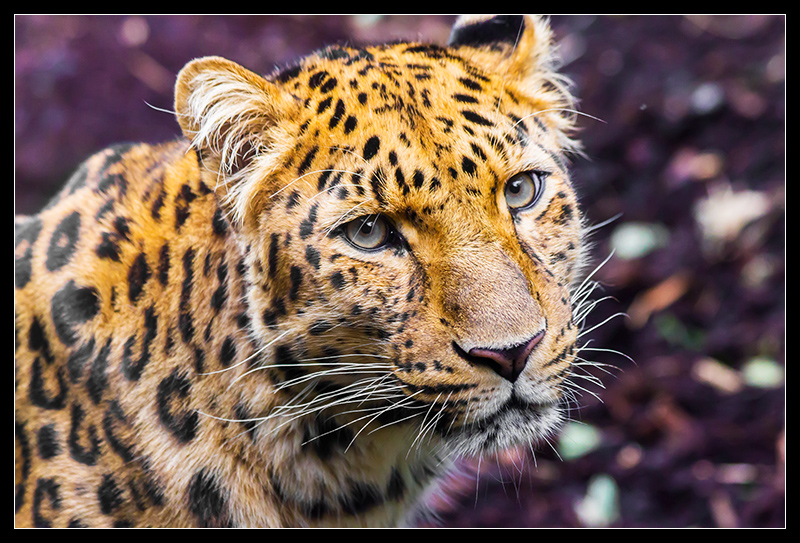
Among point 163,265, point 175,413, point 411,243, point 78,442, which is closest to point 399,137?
point 411,243

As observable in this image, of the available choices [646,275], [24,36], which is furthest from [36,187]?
[646,275]

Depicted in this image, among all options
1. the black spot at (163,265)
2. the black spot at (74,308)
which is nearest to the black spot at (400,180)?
the black spot at (163,265)

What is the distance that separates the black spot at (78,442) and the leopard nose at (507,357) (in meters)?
1.43

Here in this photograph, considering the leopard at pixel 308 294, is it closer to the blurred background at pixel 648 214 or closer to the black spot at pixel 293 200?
the black spot at pixel 293 200

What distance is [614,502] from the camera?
4801mm

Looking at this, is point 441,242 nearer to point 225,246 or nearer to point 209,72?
point 225,246

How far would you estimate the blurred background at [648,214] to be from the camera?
4809 millimetres

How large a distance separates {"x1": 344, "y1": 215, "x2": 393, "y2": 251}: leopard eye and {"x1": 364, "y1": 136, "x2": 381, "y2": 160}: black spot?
0.21 meters

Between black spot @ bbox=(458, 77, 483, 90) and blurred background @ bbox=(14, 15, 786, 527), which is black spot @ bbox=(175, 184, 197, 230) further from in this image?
blurred background @ bbox=(14, 15, 786, 527)

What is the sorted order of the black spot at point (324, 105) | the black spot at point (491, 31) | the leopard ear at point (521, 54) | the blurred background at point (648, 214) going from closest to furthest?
the black spot at point (324, 105) < the leopard ear at point (521, 54) < the black spot at point (491, 31) < the blurred background at point (648, 214)

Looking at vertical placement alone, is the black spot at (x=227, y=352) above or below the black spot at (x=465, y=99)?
below

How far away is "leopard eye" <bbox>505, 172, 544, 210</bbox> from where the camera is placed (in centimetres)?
260

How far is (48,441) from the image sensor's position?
282cm

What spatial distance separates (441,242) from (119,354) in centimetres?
128
